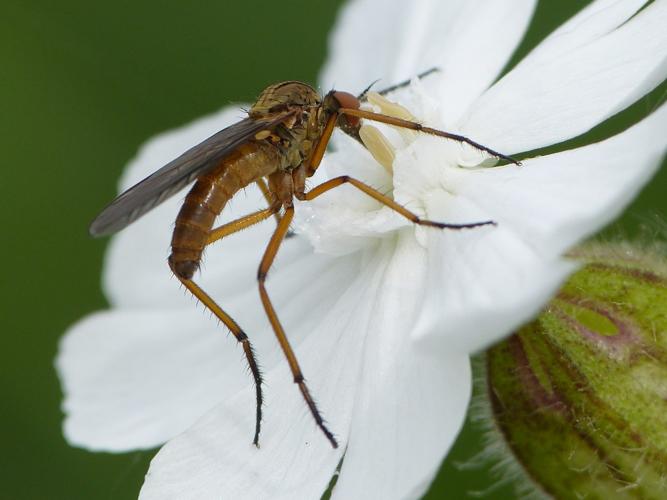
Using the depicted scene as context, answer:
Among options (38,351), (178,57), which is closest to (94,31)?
(178,57)

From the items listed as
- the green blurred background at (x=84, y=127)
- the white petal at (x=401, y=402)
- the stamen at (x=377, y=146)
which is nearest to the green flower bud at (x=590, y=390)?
the white petal at (x=401, y=402)

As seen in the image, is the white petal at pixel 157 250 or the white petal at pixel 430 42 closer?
the white petal at pixel 430 42

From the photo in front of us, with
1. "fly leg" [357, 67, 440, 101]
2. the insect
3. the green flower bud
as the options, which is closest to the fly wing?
the insect

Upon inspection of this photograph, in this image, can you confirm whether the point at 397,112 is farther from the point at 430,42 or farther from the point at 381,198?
the point at 430,42

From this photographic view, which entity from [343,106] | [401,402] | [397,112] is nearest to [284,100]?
[343,106]

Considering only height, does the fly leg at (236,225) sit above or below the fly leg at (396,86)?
below

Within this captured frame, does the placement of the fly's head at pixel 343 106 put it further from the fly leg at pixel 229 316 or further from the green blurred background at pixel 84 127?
the green blurred background at pixel 84 127

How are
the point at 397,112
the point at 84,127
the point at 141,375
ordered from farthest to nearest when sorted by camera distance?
1. the point at 84,127
2. the point at 141,375
3. the point at 397,112
